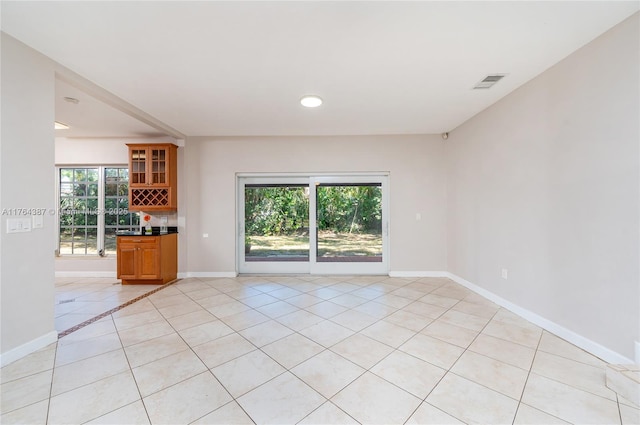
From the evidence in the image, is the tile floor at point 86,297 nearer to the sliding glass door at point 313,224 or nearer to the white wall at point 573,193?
the sliding glass door at point 313,224

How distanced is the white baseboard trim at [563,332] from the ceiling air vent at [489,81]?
2.67 metres

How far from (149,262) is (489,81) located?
558cm

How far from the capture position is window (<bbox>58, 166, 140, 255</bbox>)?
Answer: 4922 millimetres

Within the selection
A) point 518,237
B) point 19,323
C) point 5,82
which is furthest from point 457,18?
point 19,323

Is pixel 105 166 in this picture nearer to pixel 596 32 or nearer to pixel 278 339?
pixel 278 339

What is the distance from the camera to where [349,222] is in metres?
4.85

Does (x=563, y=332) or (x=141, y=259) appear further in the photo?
(x=141, y=259)

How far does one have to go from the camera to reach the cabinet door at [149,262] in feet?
13.8

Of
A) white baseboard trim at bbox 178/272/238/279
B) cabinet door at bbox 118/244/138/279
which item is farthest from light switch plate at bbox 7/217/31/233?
white baseboard trim at bbox 178/272/238/279

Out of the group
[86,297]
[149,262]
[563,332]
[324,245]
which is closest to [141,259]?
[149,262]

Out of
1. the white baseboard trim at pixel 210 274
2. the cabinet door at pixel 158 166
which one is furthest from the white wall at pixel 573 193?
the cabinet door at pixel 158 166

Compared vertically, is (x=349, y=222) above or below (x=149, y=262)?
above

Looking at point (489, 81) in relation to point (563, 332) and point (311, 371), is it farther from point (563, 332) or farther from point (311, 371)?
point (311, 371)

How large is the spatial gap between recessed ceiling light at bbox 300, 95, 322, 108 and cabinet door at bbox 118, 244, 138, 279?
3767mm
